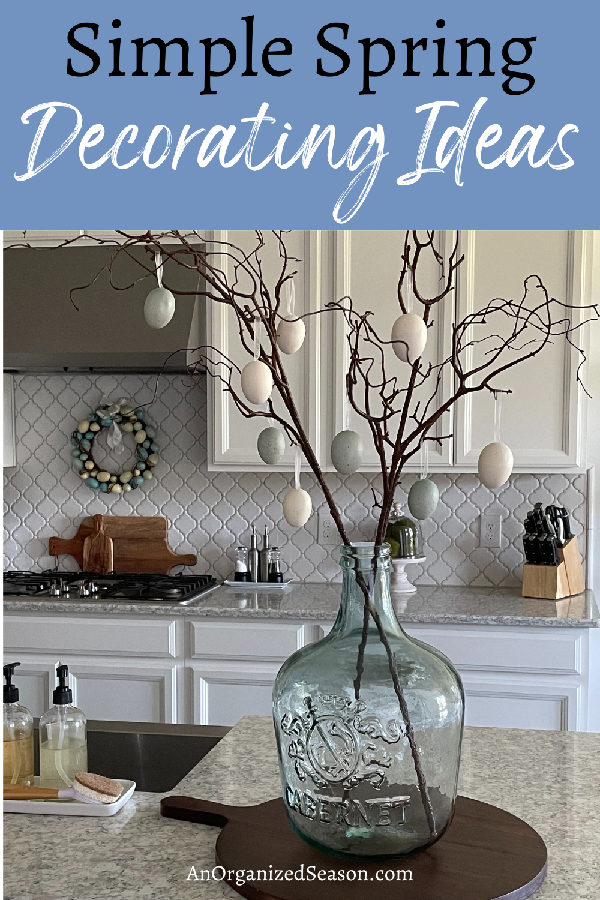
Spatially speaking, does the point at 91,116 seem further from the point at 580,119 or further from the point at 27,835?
the point at 27,835

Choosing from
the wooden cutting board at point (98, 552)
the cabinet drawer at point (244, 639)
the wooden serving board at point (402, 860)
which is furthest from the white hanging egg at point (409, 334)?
the wooden cutting board at point (98, 552)

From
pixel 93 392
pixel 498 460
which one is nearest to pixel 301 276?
pixel 93 392

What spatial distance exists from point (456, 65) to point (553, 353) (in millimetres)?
2674

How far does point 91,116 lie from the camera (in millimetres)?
581

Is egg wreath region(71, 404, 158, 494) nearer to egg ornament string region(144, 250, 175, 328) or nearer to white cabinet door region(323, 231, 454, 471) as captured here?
white cabinet door region(323, 231, 454, 471)

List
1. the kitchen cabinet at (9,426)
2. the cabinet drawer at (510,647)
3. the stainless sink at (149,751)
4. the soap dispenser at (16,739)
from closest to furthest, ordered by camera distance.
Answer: the soap dispenser at (16,739)
the stainless sink at (149,751)
the cabinet drawer at (510,647)
the kitchen cabinet at (9,426)

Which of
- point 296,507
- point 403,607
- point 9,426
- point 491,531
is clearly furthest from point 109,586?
point 296,507

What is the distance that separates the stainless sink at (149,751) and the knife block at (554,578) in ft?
5.79

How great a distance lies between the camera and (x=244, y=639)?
301cm

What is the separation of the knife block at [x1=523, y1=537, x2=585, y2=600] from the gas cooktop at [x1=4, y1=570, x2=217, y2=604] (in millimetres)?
1201

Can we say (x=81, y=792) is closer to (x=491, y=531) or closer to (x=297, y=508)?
(x=297, y=508)

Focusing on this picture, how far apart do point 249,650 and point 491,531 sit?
110cm

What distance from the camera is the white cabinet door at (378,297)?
3.16 m

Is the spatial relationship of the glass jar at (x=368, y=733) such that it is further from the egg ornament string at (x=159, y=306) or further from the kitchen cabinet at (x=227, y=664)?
the kitchen cabinet at (x=227, y=664)
